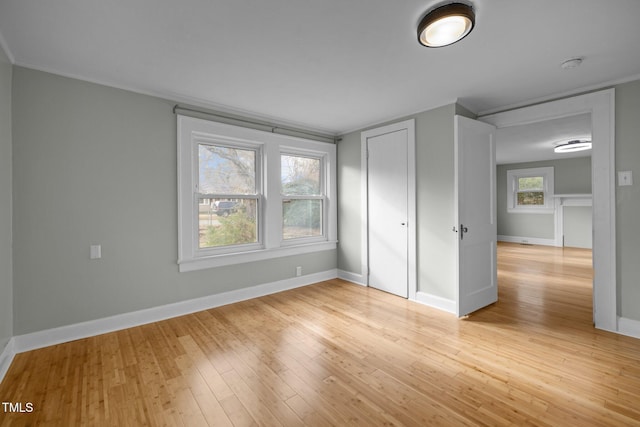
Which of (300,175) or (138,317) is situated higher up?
(300,175)

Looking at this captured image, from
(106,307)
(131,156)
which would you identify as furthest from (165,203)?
(106,307)

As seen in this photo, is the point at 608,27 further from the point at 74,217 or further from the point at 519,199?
the point at 519,199

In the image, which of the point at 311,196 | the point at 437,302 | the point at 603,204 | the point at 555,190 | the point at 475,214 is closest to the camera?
the point at 603,204

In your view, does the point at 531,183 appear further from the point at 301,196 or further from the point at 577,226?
the point at 301,196

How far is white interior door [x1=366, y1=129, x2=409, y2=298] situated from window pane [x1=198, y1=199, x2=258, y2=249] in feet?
5.60

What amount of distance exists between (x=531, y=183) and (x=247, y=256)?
852 centimetres

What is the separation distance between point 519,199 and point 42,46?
10300mm

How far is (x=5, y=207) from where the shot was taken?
7.30ft

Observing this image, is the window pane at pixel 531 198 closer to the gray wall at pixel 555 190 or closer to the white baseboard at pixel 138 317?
the gray wall at pixel 555 190

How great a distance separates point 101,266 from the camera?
2.76m

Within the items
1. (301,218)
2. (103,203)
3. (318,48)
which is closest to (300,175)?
(301,218)

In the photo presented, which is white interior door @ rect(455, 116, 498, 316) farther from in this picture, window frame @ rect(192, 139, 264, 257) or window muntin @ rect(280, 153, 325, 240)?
window frame @ rect(192, 139, 264, 257)

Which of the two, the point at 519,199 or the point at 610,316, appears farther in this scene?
the point at 519,199

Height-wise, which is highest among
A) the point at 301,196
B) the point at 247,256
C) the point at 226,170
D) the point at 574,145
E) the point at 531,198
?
the point at 574,145
